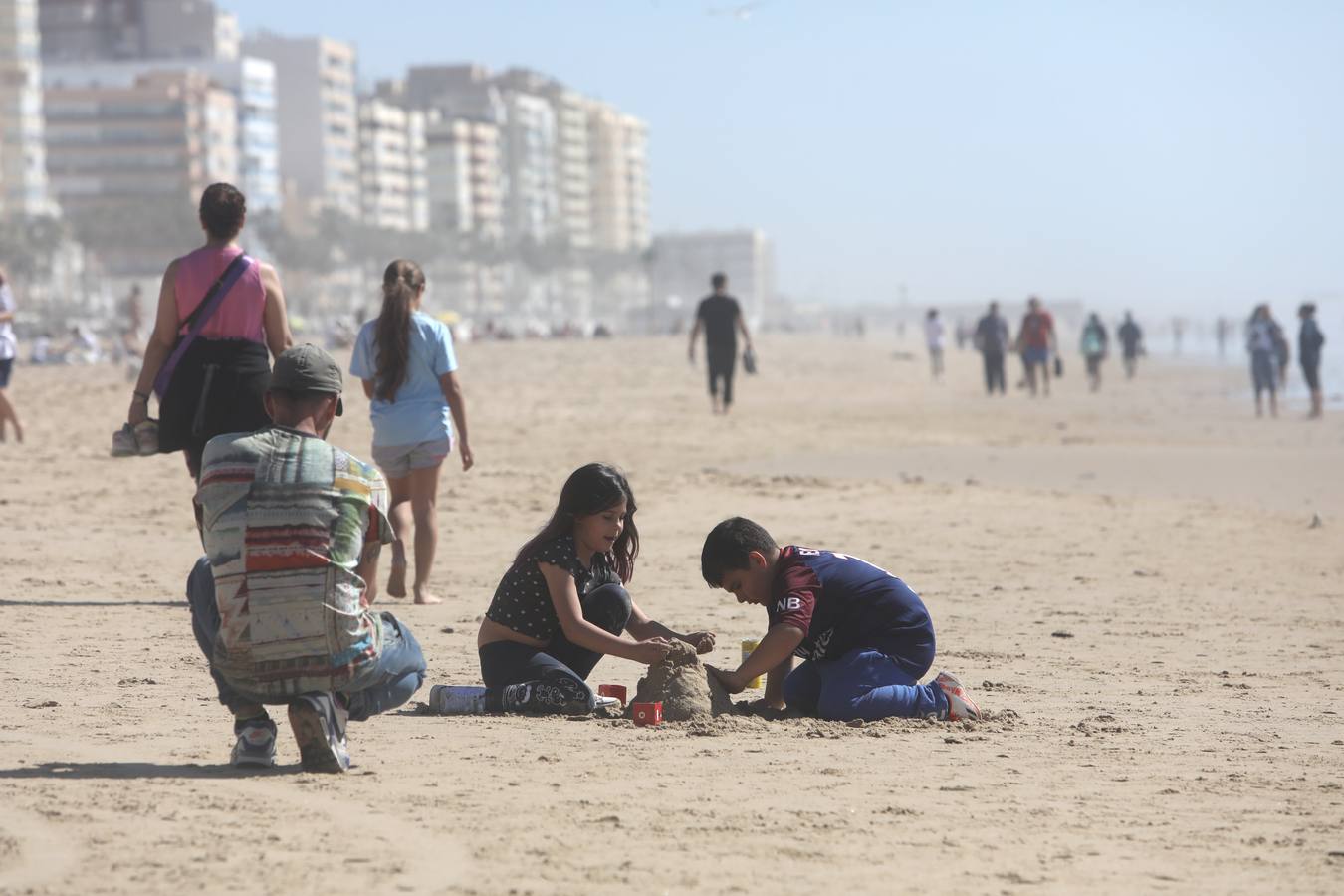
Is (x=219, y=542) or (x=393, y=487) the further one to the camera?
(x=393, y=487)

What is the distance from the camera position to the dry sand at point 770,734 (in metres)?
4.13

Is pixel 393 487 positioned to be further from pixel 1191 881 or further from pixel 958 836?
pixel 1191 881

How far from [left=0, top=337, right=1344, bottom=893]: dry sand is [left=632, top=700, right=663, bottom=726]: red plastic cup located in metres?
0.10

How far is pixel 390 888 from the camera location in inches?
153

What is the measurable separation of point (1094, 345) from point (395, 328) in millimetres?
26459

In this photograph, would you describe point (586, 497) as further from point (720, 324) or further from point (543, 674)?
point (720, 324)

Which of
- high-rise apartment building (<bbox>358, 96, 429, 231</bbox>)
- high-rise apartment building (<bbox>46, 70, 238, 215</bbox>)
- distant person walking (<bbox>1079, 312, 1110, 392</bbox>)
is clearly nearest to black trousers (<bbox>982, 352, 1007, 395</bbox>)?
distant person walking (<bbox>1079, 312, 1110, 392</bbox>)

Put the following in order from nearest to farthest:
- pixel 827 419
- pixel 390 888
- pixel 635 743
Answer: pixel 390 888 → pixel 635 743 → pixel 827 419

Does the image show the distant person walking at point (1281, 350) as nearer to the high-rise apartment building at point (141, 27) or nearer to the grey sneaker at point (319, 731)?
the grey sneaker at point (319, 731)

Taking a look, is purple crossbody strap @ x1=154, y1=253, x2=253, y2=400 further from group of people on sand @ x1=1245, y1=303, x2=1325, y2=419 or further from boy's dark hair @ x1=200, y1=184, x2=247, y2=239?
group of people on sand @ x1=1245, y1=303, x2=1325, y2=419

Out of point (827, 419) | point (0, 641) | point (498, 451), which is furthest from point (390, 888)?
point (827, 419)

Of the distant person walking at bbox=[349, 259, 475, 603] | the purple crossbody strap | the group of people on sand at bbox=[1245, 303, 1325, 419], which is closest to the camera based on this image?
the purple crossbody strap

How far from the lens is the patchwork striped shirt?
4.74 m

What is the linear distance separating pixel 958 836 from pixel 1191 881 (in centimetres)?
58
